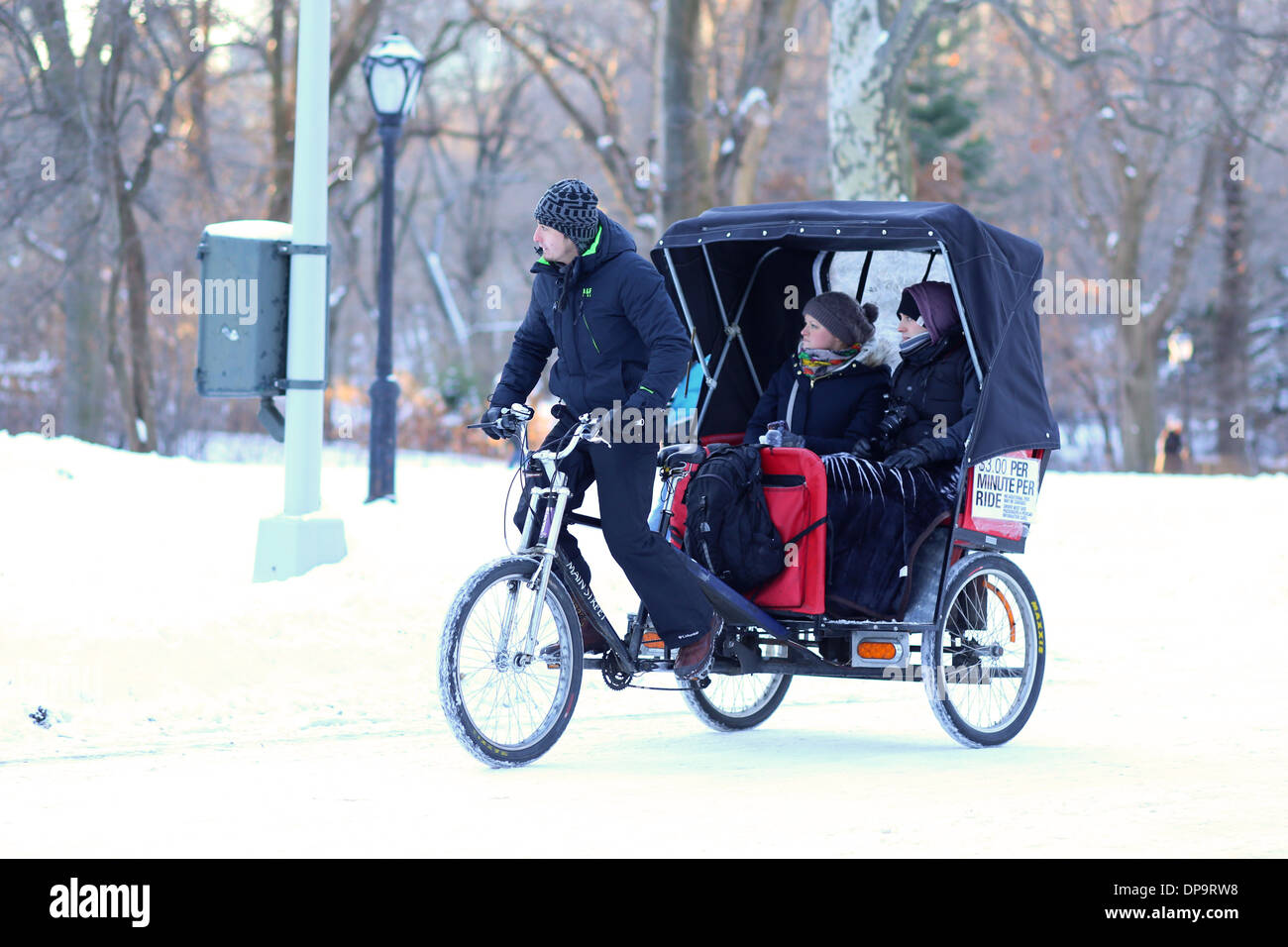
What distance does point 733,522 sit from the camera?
680cm

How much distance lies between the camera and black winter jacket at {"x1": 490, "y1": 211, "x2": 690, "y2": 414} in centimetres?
639

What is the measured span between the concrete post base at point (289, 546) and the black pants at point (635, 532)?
3568mm

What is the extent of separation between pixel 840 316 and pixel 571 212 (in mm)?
1469

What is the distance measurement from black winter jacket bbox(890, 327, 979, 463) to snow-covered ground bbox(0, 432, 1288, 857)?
53.0 inches

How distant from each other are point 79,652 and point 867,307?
3903mm

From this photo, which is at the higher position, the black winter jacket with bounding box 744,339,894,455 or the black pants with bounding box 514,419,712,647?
the black winter jacket with bounding box 744,339,894,455

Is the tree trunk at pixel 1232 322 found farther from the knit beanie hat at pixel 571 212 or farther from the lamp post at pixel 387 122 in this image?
the knit beanie hat at pixel 571 212

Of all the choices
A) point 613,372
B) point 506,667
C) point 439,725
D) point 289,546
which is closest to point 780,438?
point 613,372

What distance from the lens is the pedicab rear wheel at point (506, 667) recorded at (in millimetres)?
6062

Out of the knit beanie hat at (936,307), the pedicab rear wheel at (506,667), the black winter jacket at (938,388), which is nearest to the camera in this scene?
the pedicab rear wheel at (506,667)

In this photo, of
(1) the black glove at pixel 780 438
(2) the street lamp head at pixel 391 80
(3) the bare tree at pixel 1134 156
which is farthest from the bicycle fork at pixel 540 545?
(3) the bare tree at pixel 1134 156

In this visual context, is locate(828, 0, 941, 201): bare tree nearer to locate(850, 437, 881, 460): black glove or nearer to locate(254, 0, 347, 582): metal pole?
locate(254, 0, 347, 582): metal pole

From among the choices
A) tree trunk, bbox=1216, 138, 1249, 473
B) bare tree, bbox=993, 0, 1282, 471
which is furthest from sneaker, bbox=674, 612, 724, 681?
tree trunk, bbox=1216, 138, 1249, 473
